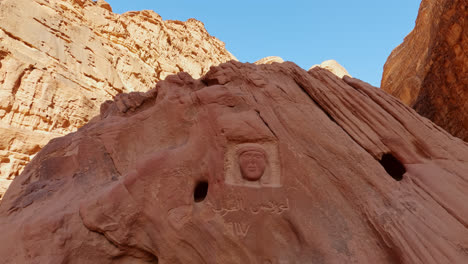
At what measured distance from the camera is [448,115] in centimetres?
899

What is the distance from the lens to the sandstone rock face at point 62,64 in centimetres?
1127

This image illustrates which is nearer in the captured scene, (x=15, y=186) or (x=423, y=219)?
(x=423, y=219)

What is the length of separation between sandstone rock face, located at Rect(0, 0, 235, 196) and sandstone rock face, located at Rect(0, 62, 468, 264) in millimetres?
7386

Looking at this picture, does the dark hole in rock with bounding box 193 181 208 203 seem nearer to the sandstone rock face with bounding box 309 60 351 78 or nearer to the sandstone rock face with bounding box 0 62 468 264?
the sandstone rock face with bounding box 0 62 468 264

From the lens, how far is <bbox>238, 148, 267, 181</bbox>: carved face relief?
449cm

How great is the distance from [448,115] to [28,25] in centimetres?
1862

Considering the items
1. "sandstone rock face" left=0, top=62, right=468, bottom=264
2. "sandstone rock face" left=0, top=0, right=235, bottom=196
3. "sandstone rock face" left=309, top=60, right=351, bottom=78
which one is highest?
"sandstone rock face" left=309, top=60, right=351, bottom=78

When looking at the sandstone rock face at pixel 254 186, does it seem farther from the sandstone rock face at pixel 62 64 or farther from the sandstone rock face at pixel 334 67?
the sandstone rock face at pixel 334 67

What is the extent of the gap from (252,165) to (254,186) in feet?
1.15

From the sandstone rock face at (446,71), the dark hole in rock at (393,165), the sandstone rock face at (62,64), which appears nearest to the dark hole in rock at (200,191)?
the dark hole in rock at (393,165)

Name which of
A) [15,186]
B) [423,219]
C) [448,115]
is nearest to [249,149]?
[423,219]

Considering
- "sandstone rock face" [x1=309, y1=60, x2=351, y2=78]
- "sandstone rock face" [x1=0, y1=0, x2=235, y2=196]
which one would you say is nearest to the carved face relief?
"sandstone rock face" [x1=0, y1=0, x2=235, y2=196]

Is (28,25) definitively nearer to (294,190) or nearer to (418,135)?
(294,190)

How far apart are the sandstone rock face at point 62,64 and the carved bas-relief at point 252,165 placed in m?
10.6
